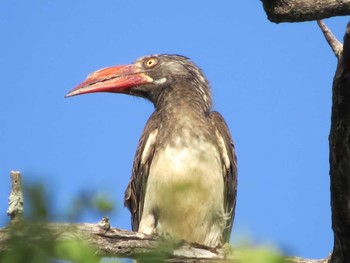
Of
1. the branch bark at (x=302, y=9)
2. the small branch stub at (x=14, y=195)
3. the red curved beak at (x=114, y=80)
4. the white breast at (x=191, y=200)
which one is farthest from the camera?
the red curved beak at (x=114, y=80)

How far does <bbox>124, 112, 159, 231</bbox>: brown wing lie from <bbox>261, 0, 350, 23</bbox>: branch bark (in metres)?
3.67

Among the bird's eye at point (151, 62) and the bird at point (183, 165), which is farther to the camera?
the bird's eye at point (151, 62)

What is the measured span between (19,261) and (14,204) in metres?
1.34

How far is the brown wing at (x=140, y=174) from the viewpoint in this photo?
660 cm

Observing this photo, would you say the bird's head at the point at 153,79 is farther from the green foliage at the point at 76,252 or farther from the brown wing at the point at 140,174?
the green foliage at the point at 76,252

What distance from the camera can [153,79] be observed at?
25.8 ft

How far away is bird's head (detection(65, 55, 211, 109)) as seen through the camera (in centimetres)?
754

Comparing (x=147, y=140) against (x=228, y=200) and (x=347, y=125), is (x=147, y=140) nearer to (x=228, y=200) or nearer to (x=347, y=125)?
(x=228, y=200)

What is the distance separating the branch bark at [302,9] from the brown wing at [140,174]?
3668 mm

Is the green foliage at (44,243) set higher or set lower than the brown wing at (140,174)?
lower

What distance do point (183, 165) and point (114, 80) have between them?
219 cm

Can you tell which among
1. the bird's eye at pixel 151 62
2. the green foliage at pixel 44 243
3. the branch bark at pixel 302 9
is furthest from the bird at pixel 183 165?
the green foliage at pixel 44 243

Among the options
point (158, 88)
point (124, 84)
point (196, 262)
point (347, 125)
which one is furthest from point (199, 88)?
point (347, 125)

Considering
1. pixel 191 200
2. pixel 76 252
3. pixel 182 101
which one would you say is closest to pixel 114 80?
pixel 182 101
